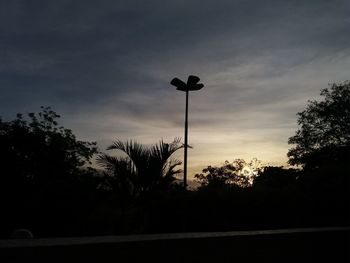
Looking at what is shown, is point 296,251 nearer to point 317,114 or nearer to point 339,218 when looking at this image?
point 339,218

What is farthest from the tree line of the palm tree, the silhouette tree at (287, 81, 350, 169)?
the silhouette tree at (287, 81, 350, 169)

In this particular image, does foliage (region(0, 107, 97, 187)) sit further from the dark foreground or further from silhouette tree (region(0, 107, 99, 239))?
the dark foreground

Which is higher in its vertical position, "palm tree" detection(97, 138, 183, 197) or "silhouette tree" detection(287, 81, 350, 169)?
"silhouette tree" detection(287, 81, 350, 169)

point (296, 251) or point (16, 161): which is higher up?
point (16, 161)

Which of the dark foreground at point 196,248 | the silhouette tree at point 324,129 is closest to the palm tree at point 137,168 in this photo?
the dark foreground at point 196,248

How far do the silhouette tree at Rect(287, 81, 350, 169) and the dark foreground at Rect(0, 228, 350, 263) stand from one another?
3040 cm

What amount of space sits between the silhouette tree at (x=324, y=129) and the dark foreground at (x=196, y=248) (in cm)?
3040

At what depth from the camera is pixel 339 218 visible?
9680 millimetres

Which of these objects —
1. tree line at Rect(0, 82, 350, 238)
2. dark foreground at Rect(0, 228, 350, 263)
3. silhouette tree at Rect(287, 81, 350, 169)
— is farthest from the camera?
silhouette tree at Rect(287, 81, 350, 169)

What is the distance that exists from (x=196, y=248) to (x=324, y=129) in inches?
1363

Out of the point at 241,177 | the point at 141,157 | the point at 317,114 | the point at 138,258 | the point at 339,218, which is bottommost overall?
the point at 138,258

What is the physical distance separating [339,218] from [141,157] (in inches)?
160

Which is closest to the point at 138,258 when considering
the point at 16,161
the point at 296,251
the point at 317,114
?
the point at 296,251

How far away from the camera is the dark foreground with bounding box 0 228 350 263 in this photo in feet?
A: 10.6
